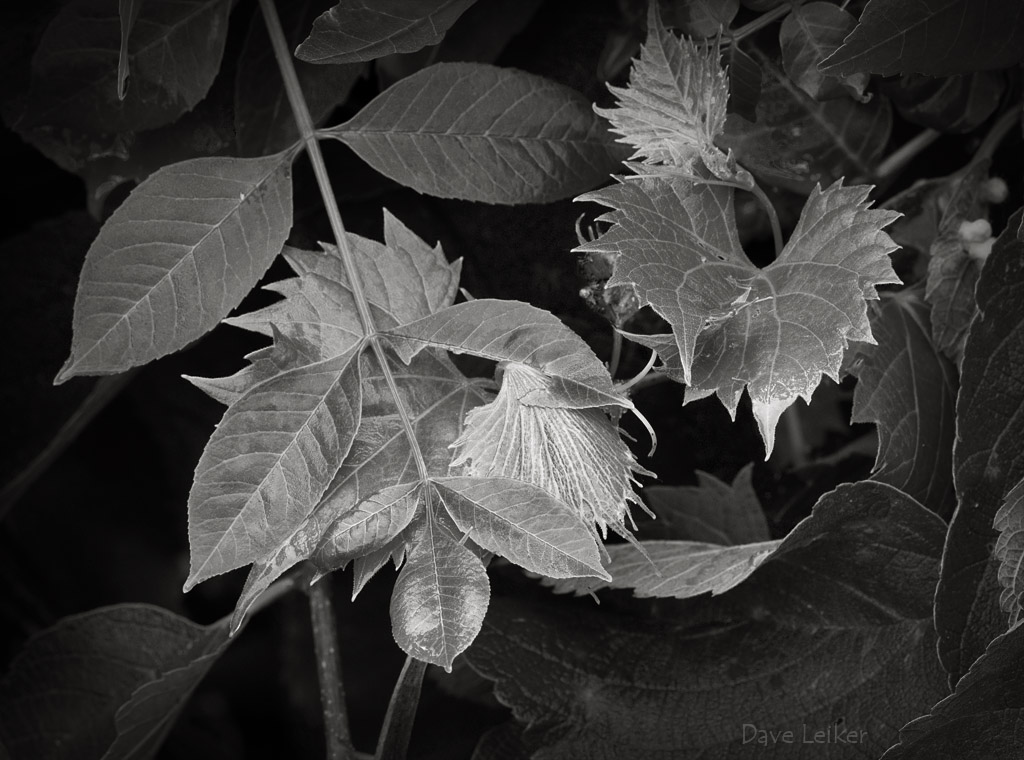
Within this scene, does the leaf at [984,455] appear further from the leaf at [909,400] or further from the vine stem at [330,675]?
the vine stem at [330,675]

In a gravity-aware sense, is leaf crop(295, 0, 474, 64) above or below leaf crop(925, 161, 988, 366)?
above

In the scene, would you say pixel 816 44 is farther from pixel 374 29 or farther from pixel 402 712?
pixel 402 712

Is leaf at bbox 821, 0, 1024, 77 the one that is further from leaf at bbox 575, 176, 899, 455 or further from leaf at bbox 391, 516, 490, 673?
leaf at bbox 391, 516, 490, 673

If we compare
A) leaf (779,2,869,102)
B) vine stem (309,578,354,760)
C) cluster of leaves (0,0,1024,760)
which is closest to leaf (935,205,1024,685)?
cluster of leaves (0,0,1024,760)

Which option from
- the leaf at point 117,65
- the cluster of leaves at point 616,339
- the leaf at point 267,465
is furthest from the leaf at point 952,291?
the leaf at point 117,65

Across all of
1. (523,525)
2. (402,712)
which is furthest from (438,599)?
(402,712)

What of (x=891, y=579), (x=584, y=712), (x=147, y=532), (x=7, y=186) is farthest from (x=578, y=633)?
(x=7, y=186)
